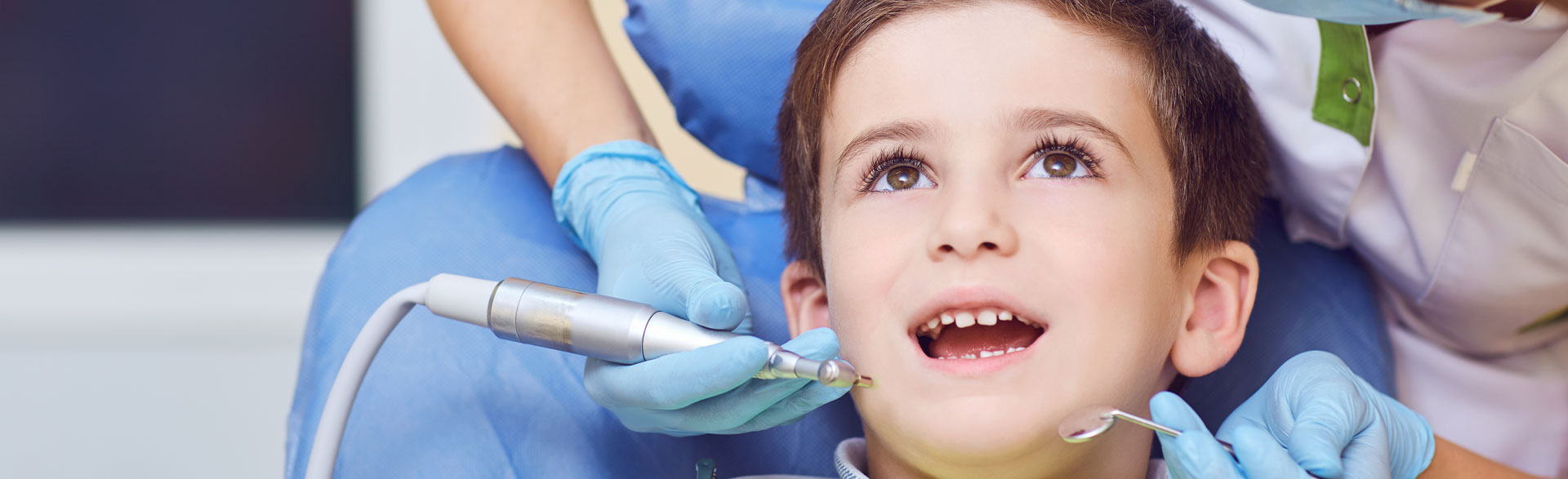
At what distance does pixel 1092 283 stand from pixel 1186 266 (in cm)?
17

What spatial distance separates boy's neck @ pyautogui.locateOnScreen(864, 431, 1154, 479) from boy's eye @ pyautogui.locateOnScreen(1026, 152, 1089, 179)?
0.23 m

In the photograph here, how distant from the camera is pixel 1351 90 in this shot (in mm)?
1134

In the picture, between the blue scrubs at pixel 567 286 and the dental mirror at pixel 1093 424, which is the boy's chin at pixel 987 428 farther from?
the blue scrubs at pixel 567 286

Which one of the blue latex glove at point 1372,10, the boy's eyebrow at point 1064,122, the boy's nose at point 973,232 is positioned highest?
the blue latex glove at point 1372,10

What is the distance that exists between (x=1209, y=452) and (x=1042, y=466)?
0.18 m

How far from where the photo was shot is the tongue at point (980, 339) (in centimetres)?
96

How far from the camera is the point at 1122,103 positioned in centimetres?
97

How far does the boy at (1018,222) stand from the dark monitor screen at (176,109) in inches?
82.5

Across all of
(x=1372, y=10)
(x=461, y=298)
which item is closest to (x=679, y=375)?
(x=461, y=298)

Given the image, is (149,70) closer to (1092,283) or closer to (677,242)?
(677,242)

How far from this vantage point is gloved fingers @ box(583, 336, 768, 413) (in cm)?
82

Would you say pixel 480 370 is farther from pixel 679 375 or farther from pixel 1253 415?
pixel 1253 415

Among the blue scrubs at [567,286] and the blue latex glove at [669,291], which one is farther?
the blue scrubs at [567,286]

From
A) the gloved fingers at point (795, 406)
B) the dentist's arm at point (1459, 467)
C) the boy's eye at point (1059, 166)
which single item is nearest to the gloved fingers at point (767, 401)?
the gloved fingers at point (795, 406)
